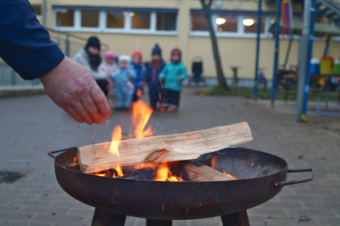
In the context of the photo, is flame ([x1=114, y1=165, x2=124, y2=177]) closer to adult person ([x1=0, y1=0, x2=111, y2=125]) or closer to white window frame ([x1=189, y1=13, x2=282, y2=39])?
adult person ([x1=0, y1=0, x2=111, y2=125])

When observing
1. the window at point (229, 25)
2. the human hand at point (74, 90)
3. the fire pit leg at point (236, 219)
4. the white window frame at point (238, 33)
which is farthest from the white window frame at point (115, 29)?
the human hand at point (74, 90)

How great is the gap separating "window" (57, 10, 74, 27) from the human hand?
20693 mm

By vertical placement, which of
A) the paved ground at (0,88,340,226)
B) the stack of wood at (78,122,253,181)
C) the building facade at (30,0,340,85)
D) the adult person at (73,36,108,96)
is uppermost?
the building facade at (30,0,340,85)

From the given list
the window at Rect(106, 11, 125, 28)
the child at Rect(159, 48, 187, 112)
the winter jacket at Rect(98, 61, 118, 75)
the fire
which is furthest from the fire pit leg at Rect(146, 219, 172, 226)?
the window at Rect(106, 11, 125, 28)

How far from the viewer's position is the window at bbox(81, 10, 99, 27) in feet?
69.6

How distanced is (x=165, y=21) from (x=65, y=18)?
544cm

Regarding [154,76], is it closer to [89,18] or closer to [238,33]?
[238,33]

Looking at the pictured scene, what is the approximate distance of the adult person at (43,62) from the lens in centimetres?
133

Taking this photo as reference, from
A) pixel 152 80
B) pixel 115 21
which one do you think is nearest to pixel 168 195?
pixel 152 80

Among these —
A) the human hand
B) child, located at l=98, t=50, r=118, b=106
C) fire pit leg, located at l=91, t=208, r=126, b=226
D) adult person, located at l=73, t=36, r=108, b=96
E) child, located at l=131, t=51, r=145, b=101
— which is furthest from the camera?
child, located at l=131, t=51, r=145, b=101

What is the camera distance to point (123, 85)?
412 inches

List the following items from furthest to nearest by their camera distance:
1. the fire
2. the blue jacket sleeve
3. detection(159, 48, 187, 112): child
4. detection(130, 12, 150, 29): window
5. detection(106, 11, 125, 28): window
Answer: detection(130, 12, 150, 29): window < detection(106, 11, 125, 28): window < detection(159, 48, 187, 112): child < the fire < the blue jacket sleeve

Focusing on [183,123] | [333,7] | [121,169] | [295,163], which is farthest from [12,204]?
[333,7]

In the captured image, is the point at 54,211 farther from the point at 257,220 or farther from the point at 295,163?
the point at 295,163
